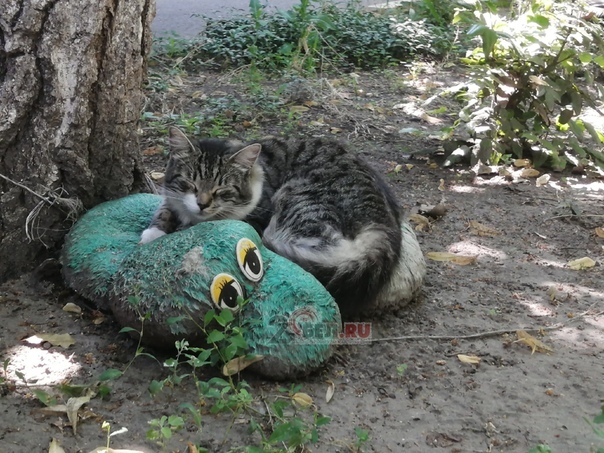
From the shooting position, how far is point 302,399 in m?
2.82

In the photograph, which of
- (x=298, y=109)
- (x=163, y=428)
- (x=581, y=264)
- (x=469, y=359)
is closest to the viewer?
(x=163, y=428)

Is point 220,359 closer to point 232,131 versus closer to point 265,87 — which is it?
point 232,131

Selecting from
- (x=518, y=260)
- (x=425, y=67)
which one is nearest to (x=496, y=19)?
(x=518, y=260)

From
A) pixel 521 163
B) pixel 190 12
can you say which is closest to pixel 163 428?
pixel 521 163

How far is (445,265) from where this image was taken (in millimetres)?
4316

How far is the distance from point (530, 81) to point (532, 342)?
9.31 feet

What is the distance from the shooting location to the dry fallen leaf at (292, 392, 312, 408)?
281cm

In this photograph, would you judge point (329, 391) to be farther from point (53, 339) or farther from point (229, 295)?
point (53, 339)

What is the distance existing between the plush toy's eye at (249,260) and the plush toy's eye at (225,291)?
97 millimetres

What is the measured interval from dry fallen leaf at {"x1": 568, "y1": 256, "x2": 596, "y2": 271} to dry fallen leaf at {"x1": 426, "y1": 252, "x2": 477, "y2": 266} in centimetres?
62

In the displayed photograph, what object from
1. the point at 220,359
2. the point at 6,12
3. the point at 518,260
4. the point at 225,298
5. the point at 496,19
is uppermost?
the point at 6,12

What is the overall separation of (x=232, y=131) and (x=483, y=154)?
7.17ft

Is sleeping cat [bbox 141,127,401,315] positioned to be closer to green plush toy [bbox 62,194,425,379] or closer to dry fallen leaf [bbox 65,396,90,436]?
green plush toy [bbox 62,194,425,379]

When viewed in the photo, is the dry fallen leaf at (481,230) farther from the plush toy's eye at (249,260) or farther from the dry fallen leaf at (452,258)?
the plush toy's eye at (249,260)
